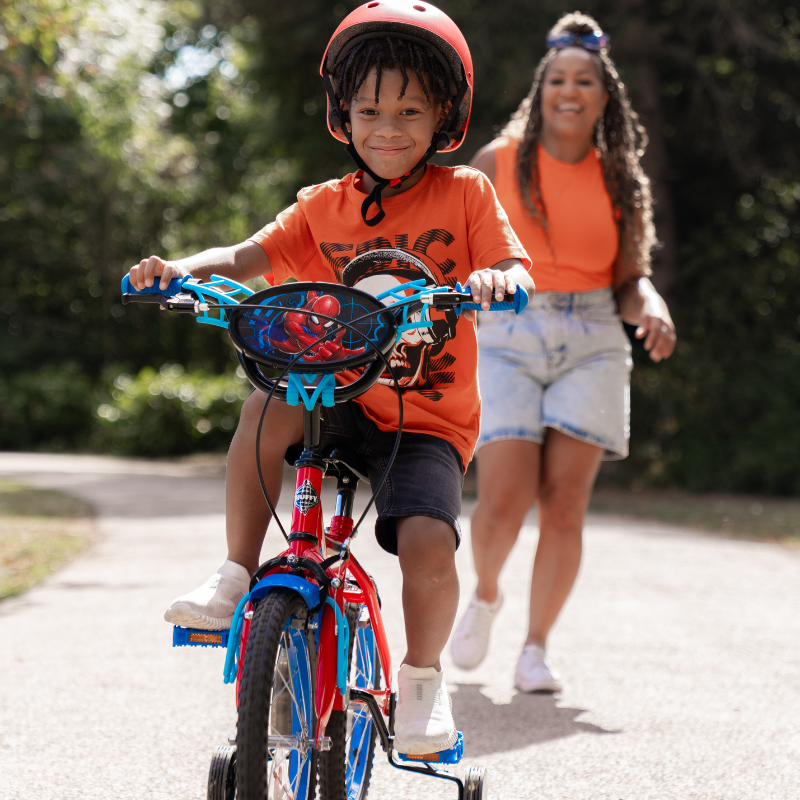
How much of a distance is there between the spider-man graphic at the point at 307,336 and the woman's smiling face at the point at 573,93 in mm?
2270

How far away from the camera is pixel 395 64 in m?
2.55

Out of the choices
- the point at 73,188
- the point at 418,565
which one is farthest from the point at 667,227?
the point at 73,188

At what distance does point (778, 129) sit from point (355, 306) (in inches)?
428

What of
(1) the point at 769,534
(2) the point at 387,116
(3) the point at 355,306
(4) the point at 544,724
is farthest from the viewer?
(1) the point at 769,534

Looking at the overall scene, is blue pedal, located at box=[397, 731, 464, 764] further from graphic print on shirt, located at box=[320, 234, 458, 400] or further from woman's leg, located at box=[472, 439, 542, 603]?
woman's leg, located at box=[472, 439, 542, 603]

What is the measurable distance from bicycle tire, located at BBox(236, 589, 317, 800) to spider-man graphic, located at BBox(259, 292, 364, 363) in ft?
1.64

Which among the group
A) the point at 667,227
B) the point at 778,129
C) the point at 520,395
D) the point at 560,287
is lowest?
the point at 520,395

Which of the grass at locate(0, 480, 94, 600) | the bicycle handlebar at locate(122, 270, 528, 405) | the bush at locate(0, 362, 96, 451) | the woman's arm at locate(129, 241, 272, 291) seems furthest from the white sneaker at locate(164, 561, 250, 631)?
the bush at locate(0, 362, 96, 451)

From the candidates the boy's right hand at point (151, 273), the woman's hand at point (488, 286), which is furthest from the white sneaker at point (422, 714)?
the boy's right hand at point (151, 273)

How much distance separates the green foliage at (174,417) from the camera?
18.2 meters

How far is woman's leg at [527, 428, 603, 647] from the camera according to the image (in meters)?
4.05

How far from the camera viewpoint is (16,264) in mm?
22922

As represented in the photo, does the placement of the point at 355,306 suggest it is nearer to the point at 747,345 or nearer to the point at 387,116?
→ the point at 387,116

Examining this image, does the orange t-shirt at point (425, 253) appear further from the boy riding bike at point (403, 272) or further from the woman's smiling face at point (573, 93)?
the woman's smiling face at point (573, 93)
